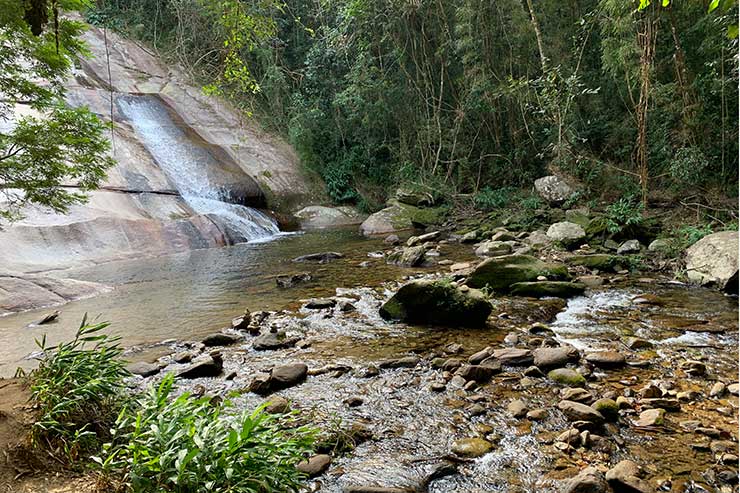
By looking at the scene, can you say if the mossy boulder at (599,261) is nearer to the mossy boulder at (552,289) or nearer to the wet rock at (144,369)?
the mossy boulder at (552,289)

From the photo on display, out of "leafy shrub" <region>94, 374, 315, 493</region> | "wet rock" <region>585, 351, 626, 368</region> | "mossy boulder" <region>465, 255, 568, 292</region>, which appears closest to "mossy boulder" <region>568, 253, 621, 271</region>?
"mossy boulder" <region>465, 255, 568, 292</region>

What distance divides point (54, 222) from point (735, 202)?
54.0 ft

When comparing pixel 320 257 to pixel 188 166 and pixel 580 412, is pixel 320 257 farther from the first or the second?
pixel 188 166

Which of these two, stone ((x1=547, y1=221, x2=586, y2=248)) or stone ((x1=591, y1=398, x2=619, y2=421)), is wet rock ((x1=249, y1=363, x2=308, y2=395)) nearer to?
stone ((x1=591, y1=398, x2=619, y2=421))

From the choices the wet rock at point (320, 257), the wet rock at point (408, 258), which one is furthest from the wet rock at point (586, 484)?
the wet rock at point (320, 257)

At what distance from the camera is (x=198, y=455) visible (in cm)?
220

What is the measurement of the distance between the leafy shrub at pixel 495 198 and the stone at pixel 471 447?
1346 centimetres

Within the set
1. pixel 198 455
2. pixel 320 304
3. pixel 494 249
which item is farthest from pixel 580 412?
pixel 494 249

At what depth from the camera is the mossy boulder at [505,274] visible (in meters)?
7.45

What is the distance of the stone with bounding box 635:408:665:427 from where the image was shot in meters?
3.38

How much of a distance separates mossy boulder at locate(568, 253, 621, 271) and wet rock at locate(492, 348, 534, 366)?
4714 mm

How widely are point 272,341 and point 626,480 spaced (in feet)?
12.7

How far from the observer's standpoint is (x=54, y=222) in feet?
37.7

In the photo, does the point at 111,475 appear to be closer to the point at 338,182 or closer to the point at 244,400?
the point at 244,400
